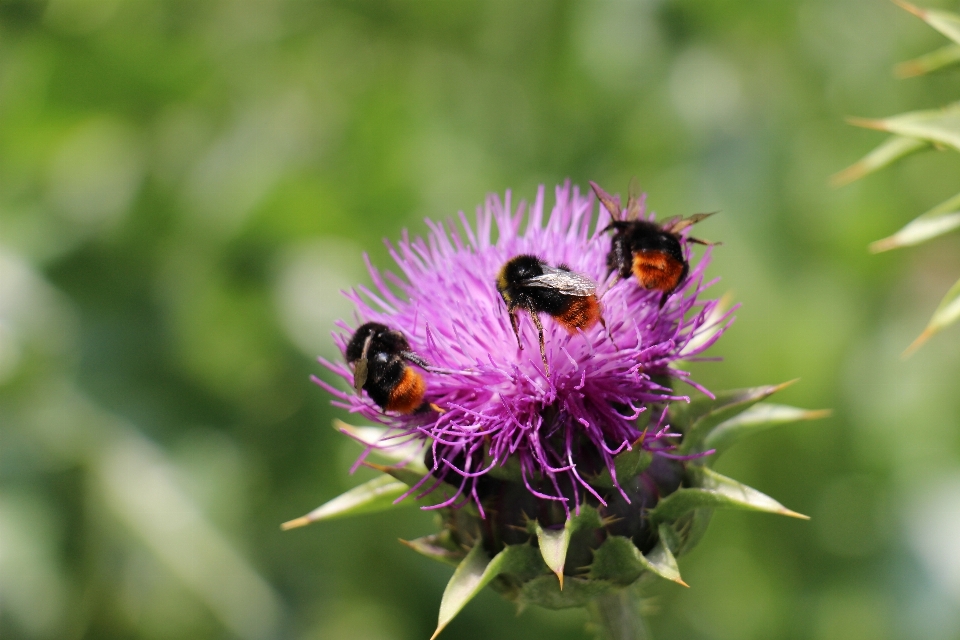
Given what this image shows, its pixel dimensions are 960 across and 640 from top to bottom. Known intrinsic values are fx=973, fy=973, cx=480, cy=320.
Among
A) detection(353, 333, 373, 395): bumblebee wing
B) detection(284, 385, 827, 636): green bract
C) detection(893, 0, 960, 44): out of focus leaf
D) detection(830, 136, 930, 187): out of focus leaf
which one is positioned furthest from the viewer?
detection(830, 136, 930, 187): out of focus leaf

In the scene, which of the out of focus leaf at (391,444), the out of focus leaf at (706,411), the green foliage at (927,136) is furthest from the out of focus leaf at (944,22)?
the out of focus leaf at (391,444)

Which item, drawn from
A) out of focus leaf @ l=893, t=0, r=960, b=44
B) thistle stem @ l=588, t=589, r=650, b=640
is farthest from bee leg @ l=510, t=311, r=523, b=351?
out of focus leaf @ l=893, t=0, r=960, b=44

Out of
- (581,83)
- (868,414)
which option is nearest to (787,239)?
(868,414)

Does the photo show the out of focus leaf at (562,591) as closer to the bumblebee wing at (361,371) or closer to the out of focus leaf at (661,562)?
the out of focus leaf at (661,562)

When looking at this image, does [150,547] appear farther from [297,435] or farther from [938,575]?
[938,575]

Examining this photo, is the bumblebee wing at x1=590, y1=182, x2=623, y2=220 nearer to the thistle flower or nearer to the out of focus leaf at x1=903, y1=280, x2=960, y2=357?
the thistle flower
